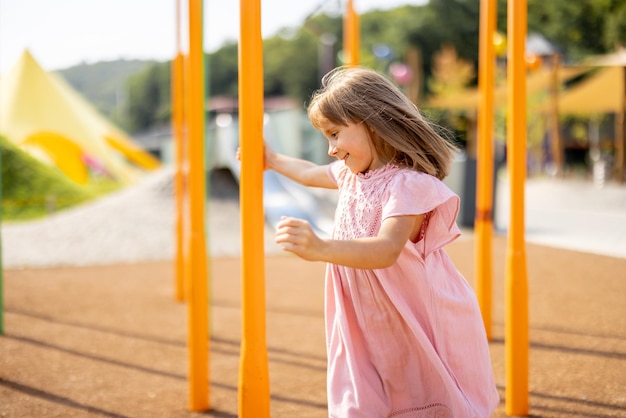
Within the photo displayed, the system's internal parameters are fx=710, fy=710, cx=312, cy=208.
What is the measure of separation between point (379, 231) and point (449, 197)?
29 centimetres

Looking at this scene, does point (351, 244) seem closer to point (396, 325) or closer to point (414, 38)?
point (396, 325)

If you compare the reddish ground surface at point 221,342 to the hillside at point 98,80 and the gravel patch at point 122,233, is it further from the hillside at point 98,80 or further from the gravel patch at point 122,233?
the hillside at point 98,80

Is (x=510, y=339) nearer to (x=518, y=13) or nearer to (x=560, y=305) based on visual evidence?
(x=518, y=13)

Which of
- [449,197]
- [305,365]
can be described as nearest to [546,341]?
[305,365]

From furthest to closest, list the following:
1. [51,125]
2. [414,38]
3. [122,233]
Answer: [414,38] → [51,125] → [122,233]

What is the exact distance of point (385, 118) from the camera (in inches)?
89.3

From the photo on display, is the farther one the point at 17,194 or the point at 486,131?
the point at 17,194

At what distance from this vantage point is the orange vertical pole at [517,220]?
3.20 meters

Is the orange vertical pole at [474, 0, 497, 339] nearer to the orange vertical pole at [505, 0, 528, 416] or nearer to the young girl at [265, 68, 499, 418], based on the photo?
the orange vertical pole at [505, 0, 528, 416]

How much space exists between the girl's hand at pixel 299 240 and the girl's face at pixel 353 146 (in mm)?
479

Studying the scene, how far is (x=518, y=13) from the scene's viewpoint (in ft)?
10.5

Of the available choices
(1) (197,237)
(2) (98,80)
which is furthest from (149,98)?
(1) (197,237)

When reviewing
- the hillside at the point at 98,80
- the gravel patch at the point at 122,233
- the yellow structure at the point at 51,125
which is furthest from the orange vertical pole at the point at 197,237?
the yellow structure at the point at 51,125

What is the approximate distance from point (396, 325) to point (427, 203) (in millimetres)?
423
